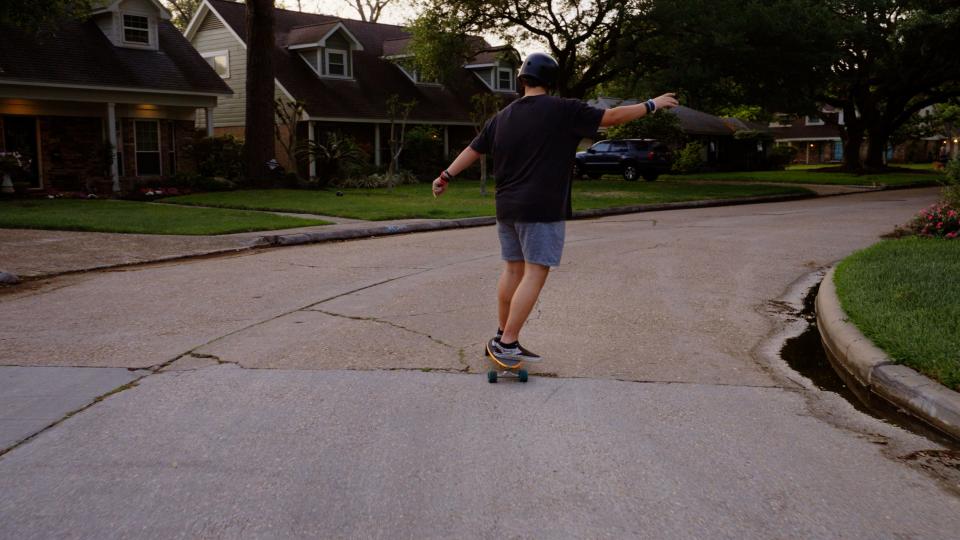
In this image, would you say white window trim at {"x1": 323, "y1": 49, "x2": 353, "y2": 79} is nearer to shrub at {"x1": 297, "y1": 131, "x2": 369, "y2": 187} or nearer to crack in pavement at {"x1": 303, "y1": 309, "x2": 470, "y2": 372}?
shrub at {"x1": 297, "y1": 131, "x2": 369, "y2": 187}

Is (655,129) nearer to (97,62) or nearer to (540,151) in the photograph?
(97,62)

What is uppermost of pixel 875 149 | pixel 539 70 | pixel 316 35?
pixel 316 35

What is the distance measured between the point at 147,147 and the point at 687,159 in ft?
85.0

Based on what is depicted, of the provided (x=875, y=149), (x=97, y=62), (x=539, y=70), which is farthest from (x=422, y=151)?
(x=539, y=70)

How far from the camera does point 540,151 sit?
5.14 meters

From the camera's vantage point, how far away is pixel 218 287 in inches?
338

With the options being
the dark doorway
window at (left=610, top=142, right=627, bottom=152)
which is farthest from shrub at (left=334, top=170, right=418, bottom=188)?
window at (left=610, top=142, right=627, bottom=152)

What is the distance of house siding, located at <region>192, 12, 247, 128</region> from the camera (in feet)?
105

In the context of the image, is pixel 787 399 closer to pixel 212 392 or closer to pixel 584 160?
pixel 212 392

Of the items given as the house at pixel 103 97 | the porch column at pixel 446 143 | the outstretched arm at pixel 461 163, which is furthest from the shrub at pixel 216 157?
the outstretched arm at pixel 461 163

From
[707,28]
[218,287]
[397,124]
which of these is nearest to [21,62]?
[397,124]

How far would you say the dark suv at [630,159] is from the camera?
32.7m

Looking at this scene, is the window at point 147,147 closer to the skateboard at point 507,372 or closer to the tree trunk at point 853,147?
the skateboard at point 507,372

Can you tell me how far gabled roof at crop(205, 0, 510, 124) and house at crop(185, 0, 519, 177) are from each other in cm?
4
